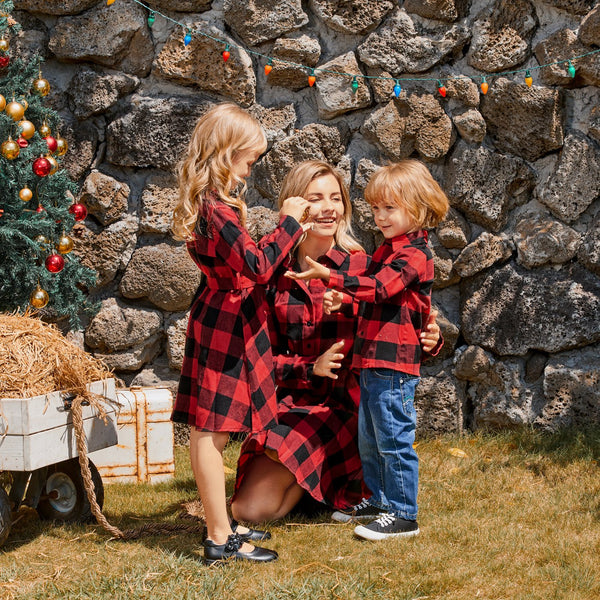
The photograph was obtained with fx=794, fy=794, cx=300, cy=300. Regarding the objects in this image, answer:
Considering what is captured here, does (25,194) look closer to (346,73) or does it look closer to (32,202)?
(32,202)

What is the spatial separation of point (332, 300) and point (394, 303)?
24 cm

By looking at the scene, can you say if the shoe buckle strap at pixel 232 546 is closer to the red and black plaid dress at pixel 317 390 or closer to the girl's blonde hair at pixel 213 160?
the red and black plaid dress at pixel 317 390

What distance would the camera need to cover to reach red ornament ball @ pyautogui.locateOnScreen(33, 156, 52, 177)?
3518 mm

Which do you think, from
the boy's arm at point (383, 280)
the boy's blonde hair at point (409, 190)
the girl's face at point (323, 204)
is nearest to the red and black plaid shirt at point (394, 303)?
the boy's arm at point (383, 280)

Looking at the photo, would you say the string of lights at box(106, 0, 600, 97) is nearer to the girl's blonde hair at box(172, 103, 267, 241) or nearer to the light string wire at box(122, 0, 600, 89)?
the light string wire at box(122, 0, 600, 89)

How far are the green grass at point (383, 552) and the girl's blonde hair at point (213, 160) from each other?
3.87 ft

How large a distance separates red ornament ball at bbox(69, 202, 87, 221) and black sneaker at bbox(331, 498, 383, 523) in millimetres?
1848

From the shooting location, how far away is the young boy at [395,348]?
300cm

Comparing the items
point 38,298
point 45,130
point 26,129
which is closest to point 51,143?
point 45,130

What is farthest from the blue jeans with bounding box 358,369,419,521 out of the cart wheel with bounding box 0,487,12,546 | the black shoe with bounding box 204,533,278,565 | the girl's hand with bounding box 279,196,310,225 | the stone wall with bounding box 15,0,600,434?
the cart wheel with bounding box 0,487,12,546

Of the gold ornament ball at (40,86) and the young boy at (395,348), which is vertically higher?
the gold ornament ball at (40,86)

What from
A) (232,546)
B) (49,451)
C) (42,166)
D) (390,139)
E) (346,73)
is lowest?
(232,546)

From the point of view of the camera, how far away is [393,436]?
3.00m

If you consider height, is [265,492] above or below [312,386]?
below
